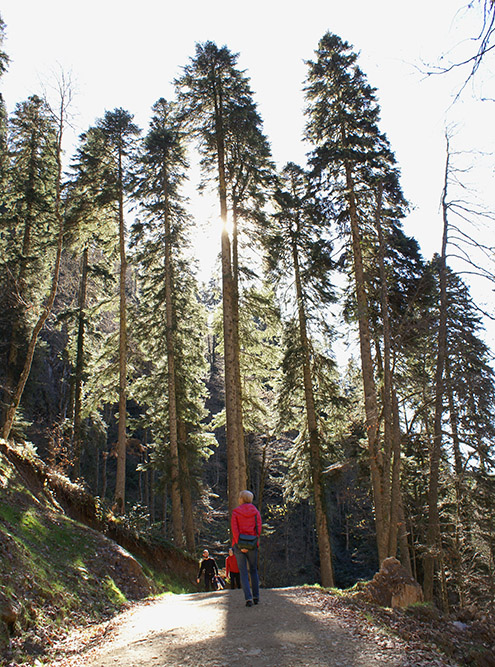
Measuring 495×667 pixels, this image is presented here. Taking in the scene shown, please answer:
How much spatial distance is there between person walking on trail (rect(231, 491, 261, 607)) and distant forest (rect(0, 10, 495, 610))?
4.78 m

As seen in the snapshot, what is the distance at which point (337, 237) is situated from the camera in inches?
580

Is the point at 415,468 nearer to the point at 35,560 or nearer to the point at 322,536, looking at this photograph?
the point at 322,536

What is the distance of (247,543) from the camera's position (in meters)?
6.66

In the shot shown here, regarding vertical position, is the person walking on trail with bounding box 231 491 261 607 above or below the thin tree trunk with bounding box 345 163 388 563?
below

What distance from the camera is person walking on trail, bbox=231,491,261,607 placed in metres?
6.68

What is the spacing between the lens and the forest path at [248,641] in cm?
431

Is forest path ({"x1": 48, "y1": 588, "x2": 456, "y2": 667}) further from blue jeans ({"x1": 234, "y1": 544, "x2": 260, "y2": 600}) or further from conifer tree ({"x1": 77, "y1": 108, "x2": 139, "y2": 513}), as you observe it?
conifer tree ({"x1": 77, "y1": 108, "x2": 139, "y2": 513})

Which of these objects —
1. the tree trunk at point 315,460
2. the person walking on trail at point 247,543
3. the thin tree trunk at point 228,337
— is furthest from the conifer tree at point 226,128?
the person walking on trail at point 247,543

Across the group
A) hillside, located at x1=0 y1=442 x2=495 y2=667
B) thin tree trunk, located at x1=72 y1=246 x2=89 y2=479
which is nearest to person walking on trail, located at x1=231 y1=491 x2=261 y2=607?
hillside, located at x1=0 y1=442 x2=495 y2=667

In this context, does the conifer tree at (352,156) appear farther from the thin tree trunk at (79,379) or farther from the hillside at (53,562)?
the thin tree trunk at (79,379)

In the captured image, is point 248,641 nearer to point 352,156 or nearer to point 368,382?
point 368,382

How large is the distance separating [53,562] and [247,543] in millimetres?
3466

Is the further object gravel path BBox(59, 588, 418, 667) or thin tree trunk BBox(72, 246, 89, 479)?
thin tree trunk BBox(72, 246, 89, 479)

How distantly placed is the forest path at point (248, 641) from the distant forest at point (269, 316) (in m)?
5.31
